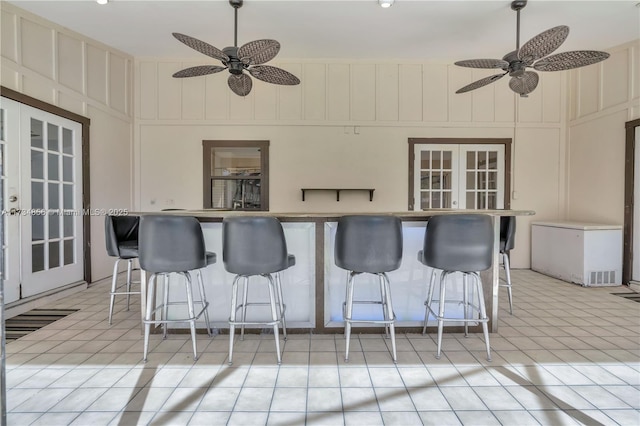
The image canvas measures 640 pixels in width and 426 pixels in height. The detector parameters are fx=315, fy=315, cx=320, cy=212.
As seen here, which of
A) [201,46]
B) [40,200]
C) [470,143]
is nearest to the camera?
[201,46]

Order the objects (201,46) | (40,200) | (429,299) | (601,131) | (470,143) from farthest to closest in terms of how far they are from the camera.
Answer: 1. (470,143)
2. (601,131)
3. (40,200)
4. (201,46)
5. (429,299)

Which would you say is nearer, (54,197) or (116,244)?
(116,244)

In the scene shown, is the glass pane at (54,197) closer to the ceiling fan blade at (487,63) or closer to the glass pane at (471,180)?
the ceiling fan blade at (487,63)

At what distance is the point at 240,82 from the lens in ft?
11.3

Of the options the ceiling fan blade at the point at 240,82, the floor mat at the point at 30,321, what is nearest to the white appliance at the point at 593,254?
the ceiling fan blade at the point at 240,82

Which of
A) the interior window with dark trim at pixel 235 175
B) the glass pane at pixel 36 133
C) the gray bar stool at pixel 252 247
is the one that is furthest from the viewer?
the interior window with dark trim at pixel 235 175

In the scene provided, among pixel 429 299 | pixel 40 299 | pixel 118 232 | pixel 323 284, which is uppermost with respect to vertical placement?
pixel 118 232

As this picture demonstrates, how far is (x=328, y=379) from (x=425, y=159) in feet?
13.4

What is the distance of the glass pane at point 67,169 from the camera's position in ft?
12.8

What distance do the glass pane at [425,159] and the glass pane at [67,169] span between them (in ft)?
16.4

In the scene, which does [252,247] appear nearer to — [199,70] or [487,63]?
[199,70]

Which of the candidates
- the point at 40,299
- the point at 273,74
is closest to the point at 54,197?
the point at 40,299

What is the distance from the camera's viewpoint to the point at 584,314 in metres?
3.20

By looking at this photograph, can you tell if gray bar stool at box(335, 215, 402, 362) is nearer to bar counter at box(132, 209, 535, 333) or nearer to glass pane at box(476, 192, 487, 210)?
bar counter at box(132, 209, 535, 333)
